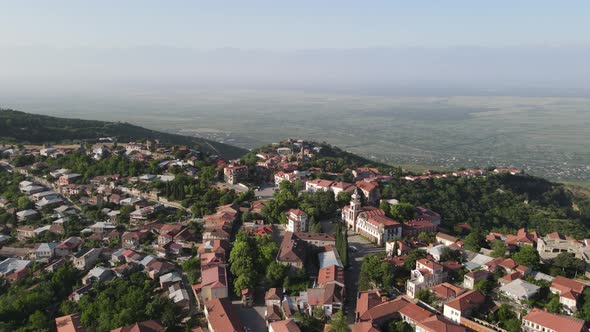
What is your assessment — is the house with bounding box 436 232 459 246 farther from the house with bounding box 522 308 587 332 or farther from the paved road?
the house with bounding box 522 308 587 332

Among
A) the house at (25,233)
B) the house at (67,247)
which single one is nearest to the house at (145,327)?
the house at (67,247)

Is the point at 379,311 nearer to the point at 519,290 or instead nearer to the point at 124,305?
the point at 519,290

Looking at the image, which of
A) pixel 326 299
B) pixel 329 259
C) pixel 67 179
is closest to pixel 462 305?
pixel 326 299

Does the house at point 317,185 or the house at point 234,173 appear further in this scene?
the house at point 234,173

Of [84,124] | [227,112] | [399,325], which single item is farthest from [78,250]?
[227,112]

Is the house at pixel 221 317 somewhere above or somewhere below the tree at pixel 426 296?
below

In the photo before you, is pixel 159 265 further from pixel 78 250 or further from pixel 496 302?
pixel 496 302

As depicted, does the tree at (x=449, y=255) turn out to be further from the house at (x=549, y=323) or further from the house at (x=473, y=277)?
the house at (x=549, y=323)

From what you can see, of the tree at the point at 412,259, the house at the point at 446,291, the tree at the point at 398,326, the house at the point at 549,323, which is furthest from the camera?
the tree at the point at 412,259
